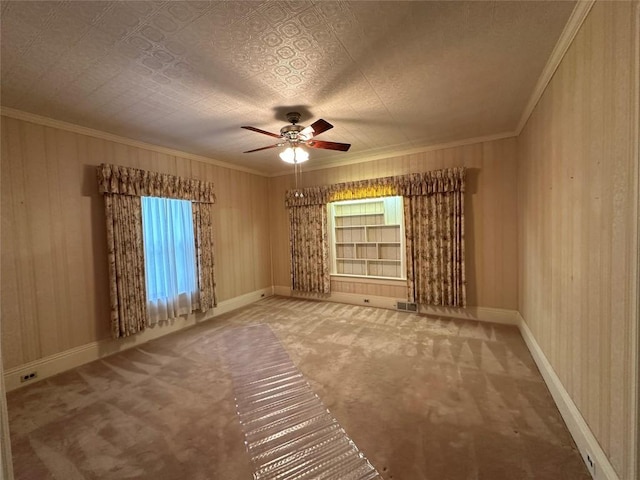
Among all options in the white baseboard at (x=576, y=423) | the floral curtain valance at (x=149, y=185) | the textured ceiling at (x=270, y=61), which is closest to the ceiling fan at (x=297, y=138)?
the textured ceiling at (x=270, y=61)

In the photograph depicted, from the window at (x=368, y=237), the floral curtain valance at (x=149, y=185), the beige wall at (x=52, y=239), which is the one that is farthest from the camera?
the window at (x=368, y=237)

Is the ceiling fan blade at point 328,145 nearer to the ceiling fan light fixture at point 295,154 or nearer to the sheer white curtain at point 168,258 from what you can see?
the ceiling fan light fixture at point 295,154

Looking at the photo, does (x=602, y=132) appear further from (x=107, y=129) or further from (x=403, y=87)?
(x=107, y=129)

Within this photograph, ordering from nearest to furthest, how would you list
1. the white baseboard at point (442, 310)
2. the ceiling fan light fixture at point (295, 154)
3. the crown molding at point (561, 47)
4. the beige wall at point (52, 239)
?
the crown molding at point (561, 47), the beige wall at point (52, 239), the ceiling fan light fixture at point (295, 154), the white baseboard at point (442, 310)

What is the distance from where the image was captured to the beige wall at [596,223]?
1296 millimetres

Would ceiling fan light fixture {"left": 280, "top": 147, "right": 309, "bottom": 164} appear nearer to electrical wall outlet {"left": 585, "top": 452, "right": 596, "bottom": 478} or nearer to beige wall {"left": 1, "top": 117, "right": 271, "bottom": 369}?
beige wall {"left": 1, "top": 117, "right": 271, "bottom": 369}

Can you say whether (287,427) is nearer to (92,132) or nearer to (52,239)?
(52,239)

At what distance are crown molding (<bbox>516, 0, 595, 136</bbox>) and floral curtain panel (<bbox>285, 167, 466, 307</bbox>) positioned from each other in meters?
1.40

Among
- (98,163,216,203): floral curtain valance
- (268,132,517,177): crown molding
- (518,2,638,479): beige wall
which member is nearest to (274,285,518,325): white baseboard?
(518,2,638,479): beige wall

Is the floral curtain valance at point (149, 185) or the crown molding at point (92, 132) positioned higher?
the crown molding at point (92, 132)

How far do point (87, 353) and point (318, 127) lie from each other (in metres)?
3.49

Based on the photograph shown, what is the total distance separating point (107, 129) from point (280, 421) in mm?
3557

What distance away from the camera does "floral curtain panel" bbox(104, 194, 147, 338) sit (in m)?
3.29

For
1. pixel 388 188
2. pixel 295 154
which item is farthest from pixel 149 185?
pixel 388 188
